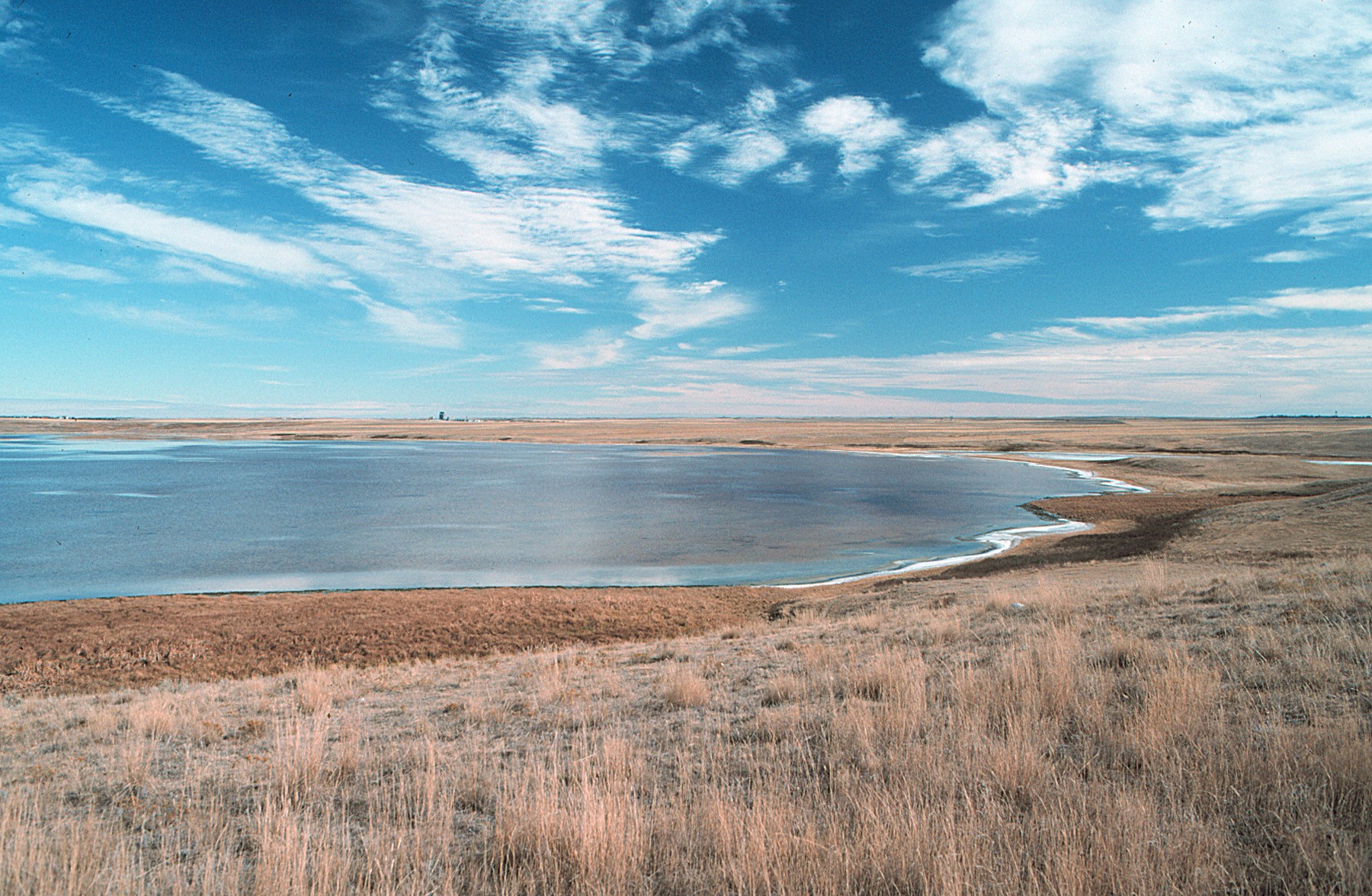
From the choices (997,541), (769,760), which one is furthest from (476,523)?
(769,760)

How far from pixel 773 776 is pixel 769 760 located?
60cm

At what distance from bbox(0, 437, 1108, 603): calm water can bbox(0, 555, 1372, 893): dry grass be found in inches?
622

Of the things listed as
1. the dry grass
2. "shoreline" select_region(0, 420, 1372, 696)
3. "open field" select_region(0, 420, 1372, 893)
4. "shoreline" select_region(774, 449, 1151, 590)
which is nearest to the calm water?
"shoreline" select_region(774, 449, 1151, 590)

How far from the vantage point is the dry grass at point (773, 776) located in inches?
150

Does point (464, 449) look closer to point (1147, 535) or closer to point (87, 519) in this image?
point (87, 519)

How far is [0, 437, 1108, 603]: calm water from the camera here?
25.5m

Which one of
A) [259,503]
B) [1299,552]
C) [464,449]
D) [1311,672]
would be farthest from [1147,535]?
[464,449]

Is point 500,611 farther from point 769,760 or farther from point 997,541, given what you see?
point 997,541

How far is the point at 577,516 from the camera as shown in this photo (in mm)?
40094

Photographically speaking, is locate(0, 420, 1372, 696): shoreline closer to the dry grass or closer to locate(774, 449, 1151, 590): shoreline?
locate(774, 449, 1151, 590): shoreline

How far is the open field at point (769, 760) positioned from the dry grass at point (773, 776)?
30 millimetres

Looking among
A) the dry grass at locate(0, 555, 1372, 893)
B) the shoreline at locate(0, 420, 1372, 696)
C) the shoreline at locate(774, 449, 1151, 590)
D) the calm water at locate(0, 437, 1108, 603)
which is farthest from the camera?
the calm water at locate(0, 437, 1108, 603)

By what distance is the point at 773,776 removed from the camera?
535cm

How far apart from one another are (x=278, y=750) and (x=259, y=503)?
44183 millimetres
